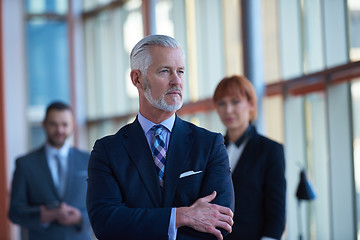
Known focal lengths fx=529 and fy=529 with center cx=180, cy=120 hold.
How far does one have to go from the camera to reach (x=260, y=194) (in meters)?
2.90

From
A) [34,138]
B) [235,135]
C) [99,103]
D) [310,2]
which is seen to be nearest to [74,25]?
[99,103]

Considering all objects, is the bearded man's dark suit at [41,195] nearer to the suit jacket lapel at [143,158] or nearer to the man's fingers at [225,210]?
the suit jacket lapel at [143,158]

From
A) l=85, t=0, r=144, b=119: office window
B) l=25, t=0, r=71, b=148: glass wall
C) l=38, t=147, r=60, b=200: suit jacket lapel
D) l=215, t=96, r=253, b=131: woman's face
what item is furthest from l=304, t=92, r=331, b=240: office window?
l=25, t=0, r=71, b=148: glass wall

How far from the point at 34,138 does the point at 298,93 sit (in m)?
7.08

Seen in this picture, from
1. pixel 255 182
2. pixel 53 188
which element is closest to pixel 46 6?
pixel 53 188

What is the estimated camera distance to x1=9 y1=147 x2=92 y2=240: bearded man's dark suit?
4.18 m

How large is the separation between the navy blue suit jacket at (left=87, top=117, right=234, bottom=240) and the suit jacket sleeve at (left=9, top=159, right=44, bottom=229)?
92.6 inches

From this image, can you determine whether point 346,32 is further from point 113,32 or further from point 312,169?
point 113,32

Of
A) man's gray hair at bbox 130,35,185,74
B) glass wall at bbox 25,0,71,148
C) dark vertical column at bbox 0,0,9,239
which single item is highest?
glass wall at bbox 25,0,71,148

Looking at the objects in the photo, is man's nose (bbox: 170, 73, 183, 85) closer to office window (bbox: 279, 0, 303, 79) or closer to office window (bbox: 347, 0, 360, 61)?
office window (bbox: 347, 0, 360, 61)

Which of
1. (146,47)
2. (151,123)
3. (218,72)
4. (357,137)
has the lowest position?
(357,137)

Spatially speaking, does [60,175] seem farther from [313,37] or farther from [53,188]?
[313,37]

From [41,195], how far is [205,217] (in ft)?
8.94

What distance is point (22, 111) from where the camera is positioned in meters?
11.3
